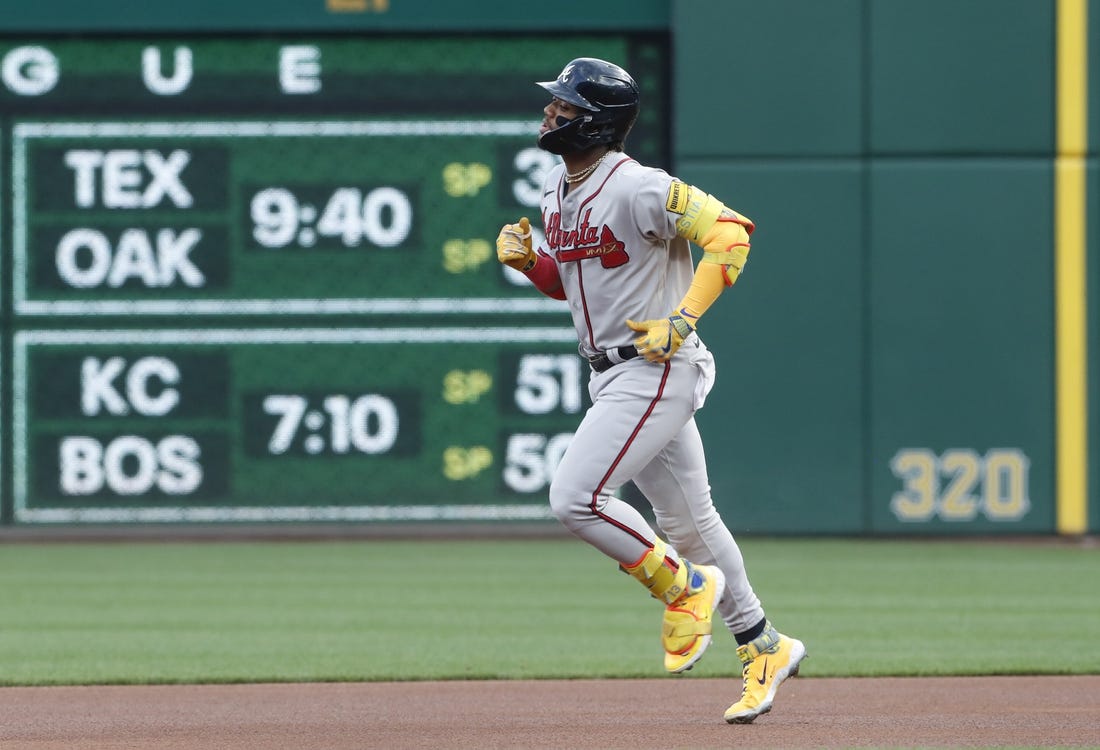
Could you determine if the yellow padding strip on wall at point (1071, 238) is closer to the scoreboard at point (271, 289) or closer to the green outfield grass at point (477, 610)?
the green outfield grass at point (477, 610)

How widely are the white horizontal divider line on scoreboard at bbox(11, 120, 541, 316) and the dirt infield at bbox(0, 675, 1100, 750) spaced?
5315 mm

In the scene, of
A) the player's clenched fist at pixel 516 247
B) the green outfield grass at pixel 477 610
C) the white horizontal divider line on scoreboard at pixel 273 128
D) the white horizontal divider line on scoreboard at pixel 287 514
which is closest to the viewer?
the player's clenched fist at pixel 516 247

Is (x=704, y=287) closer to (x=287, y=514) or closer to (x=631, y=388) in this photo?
(x=631, y=388)

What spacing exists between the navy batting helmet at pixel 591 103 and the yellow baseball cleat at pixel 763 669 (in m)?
1.55

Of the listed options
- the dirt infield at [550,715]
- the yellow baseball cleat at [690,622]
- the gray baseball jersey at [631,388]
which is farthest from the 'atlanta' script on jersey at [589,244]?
the dirt infield at [550,715]

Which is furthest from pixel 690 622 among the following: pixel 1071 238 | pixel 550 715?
pixel 1071 238

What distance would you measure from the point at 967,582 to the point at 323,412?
4.09 meters

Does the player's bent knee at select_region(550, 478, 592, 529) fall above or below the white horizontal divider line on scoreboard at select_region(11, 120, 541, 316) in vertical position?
below

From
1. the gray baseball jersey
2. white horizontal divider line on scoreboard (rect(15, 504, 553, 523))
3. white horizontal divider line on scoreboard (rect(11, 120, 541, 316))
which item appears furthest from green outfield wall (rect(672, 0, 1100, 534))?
the gray baseball jersey

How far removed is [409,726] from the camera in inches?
217

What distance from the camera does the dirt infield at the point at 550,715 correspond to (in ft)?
17.2

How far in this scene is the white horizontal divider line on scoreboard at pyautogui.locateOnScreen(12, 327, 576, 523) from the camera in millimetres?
11492

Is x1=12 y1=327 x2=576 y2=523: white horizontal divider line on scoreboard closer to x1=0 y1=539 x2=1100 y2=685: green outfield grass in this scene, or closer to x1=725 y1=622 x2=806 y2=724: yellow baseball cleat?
x1=0 y1=539 x2=1100 y2=685: green outfield grass

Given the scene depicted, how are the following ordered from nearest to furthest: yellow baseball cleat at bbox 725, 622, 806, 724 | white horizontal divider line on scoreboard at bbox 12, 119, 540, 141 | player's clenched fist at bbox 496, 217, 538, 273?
yellow baseball cleat at bbox 725, 622, 806, 724 → player's clenched fist at bbox 496, 217, 538, 273 → white horizontal divider line on scoreboard at bbox 12, 119, 540, 141
